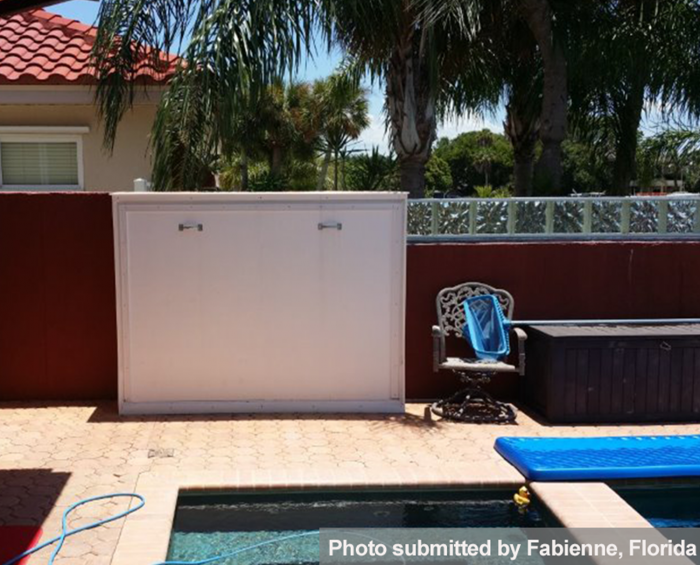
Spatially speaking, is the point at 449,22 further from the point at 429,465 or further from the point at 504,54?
the point at 429,465

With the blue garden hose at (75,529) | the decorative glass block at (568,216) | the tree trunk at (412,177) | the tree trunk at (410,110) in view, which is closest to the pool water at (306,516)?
the blue garden hose at (75,529)

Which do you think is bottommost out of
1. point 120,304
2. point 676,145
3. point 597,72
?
point 120,304

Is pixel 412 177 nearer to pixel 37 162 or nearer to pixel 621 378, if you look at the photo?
pixel 621 378

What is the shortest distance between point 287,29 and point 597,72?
5287 mm

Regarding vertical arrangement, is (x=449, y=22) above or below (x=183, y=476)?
above

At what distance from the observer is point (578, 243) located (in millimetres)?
7715

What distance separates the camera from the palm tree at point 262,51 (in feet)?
25.4

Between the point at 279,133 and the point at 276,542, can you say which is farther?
the point at 279,133

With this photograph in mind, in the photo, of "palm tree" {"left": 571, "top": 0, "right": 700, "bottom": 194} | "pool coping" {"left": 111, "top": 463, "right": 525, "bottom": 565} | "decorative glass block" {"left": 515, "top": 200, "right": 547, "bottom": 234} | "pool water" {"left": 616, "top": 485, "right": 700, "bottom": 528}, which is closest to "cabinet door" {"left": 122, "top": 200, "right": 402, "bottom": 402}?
"decorative glass block" {"left": 515, "top": 200, "right": 547, "bottom": 234}

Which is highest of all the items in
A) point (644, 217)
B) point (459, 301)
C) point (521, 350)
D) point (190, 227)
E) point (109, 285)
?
point (644, 217)

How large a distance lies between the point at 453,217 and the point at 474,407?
1978 millimetres

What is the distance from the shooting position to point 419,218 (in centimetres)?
771

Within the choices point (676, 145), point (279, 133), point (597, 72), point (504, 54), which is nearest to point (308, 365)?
point (597, 72)

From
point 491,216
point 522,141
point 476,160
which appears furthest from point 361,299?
point 476,160
